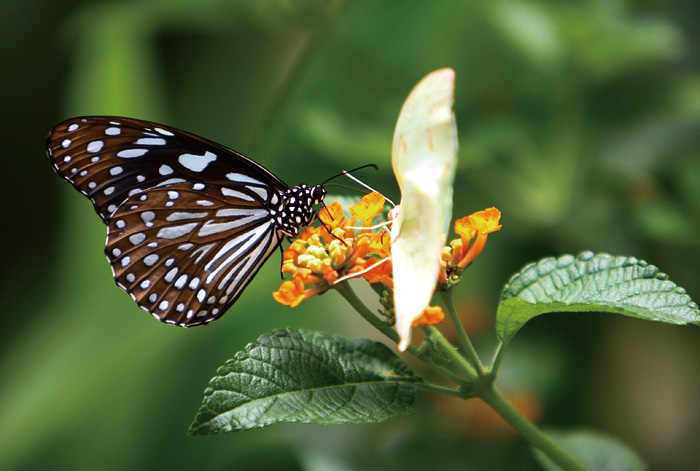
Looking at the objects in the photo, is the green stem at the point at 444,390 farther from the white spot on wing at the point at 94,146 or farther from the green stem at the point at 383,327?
the white spot on wing at the point at 94,146

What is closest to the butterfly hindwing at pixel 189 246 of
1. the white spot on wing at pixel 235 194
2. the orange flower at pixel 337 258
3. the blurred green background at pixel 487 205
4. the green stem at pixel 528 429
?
the white spot on wing at pixel 235 194

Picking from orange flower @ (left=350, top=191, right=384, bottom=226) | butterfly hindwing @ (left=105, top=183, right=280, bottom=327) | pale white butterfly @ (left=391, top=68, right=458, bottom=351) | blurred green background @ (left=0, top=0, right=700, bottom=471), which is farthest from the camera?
blurred green background @ (left=0, top=0, right=700, bottom=471)

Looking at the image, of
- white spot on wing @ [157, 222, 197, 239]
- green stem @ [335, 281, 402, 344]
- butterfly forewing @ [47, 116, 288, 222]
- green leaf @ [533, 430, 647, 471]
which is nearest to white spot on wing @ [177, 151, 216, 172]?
butterfly forewing @ [47, 116, 288, 222]

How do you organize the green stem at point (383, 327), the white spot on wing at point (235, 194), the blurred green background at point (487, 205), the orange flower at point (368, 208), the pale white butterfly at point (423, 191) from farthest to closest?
the blurred green background at point (487, 205), the white spot on wing at point (235, 194), the orange flower at point (368, 208), the green stem at point (383, 327), the pale white butterfly at point (423, 191)

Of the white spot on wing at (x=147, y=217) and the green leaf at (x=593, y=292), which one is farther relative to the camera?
the white spot on wing at (x=147, y=217)

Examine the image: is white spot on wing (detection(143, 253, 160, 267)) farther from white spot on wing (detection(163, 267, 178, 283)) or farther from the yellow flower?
the yellow flower

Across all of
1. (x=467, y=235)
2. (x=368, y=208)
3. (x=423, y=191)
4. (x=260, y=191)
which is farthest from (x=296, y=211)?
(x=423, y=191)
